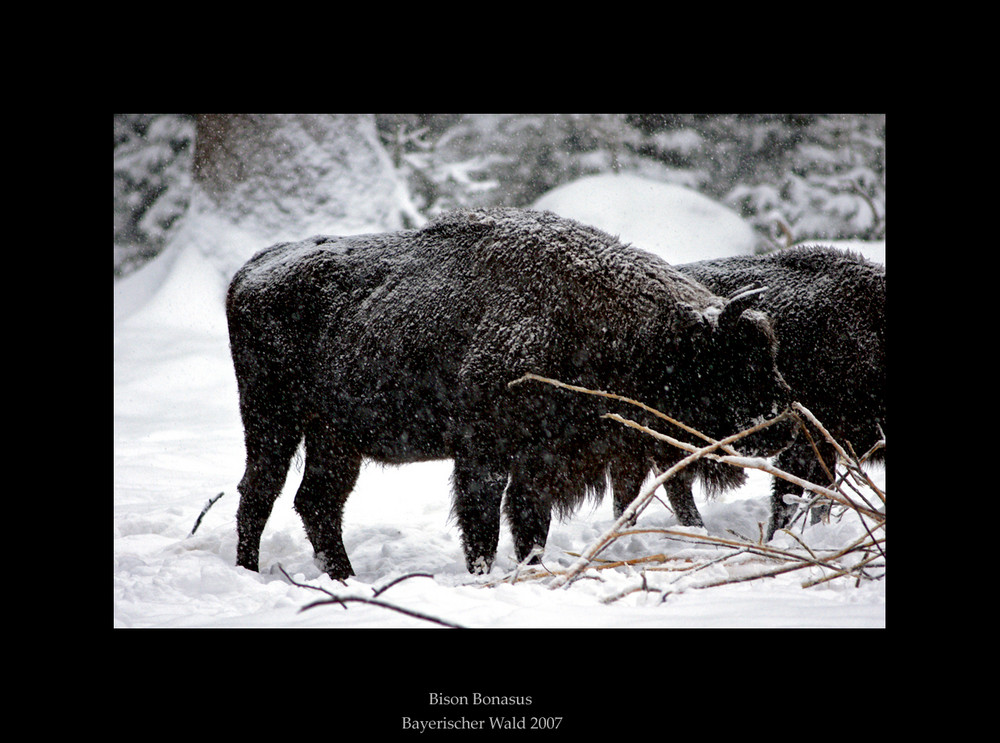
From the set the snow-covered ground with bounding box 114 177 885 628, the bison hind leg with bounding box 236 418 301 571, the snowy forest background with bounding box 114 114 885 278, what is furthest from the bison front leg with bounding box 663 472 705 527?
the bison hind leg with bounding box 236 418 301 571

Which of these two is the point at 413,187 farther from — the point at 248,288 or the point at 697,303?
the point at 697,303

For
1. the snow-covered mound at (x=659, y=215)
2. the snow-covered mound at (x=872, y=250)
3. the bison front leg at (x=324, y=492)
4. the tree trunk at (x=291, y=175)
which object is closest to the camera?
the bison front leg at (x=324, y=492)

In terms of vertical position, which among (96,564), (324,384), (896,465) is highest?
(324,384)

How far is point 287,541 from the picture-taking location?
190 inches

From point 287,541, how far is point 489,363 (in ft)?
7.32

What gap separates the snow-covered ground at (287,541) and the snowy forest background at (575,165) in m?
0.67

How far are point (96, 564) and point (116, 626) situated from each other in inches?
8.6

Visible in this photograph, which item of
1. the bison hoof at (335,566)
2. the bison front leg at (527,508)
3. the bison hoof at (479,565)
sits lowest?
the bison hoof at (335,566)

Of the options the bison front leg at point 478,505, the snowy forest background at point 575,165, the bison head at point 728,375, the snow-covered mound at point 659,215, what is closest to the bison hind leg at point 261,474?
the bison front leg at point 478,505

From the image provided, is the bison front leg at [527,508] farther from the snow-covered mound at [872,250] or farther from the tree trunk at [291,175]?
the tree trunk at [291,175]

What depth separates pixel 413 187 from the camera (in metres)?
8.77

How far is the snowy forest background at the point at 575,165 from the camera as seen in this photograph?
6.35m

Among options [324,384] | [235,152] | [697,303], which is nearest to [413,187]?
[235,152]

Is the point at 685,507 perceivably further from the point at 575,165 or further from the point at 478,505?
the point at 575,165
